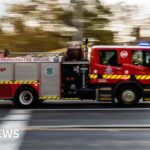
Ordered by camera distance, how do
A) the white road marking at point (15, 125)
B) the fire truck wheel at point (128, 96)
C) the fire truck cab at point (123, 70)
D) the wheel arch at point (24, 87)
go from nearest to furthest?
the white road marking at point (15, 125) < the fire truck cab at point (123, 70) < the fire truck wheel at point (128, 96) < the wheel arch at point (24, 87)

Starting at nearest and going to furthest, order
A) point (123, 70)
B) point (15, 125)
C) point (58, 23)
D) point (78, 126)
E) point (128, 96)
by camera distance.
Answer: point (78, 126) < point (15, 125) < point (123, 70) < point (128, 96) < point (58, 23)

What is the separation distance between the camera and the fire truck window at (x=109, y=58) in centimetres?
1766

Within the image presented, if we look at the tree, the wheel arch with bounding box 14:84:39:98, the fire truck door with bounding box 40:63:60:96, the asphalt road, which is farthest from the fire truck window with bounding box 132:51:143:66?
the tree

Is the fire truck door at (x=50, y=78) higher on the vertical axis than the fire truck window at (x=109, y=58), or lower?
lower

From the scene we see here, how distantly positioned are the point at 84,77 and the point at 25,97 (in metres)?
2.11

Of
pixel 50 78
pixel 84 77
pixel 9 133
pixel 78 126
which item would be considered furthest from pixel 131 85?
pixel 9 133

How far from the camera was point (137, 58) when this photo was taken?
17.7 metres

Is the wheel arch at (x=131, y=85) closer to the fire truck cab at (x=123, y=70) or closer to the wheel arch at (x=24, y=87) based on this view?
the fire truck cab at (x=123, y=70)

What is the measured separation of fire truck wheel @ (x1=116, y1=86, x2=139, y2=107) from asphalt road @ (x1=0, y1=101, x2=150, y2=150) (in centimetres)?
27

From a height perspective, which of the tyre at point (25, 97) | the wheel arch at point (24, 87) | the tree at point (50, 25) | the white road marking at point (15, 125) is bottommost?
the white road marking at point (15, 125)

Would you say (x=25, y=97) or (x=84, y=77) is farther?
(x=25, y=97)

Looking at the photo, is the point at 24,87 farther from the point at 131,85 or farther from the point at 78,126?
the point at 78,126

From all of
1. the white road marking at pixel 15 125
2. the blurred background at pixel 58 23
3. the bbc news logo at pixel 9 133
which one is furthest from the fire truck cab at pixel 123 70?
the blurred background at pixel 58 23

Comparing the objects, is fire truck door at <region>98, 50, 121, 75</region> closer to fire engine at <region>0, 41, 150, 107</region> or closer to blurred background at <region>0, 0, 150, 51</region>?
fire engine at <region>0, 41, 150, 107</region>
